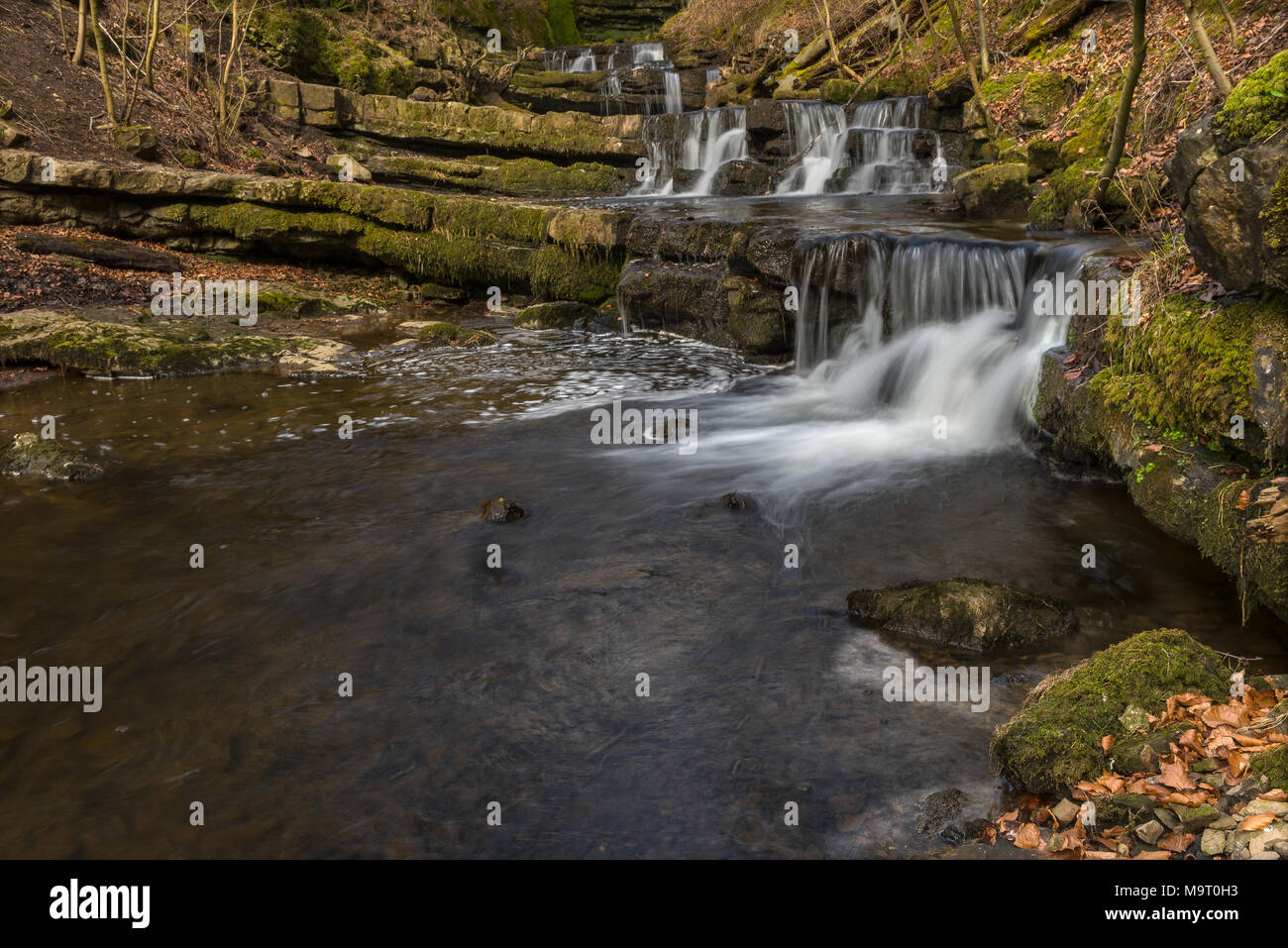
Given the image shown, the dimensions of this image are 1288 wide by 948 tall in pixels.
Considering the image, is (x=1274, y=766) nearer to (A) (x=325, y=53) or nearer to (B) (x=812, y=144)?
(B) (x=812, y=144)

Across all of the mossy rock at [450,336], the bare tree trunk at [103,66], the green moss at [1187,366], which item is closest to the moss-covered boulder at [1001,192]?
the green moss at [1187,366]

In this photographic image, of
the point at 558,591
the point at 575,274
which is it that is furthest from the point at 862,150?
the point at 558,591

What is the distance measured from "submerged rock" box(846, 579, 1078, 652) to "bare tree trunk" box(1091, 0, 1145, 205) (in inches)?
187

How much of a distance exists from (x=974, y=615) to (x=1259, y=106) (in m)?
3.13

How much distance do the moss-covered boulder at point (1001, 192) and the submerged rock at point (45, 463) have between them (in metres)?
11.7

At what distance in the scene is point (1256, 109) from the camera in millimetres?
4672

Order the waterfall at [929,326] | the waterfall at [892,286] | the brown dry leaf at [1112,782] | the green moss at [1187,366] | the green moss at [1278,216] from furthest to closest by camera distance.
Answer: the waterfall at [892,286] → the waterfall at [929,326] → the green moss at [1187,366] → the green moss at [1278,216] → the brown dry leaf at [1112,782]

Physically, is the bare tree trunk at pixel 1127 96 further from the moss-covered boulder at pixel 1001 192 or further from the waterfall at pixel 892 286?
the moss-covered boulder at pixel 1001 192

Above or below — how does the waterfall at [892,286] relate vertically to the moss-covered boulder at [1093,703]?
above

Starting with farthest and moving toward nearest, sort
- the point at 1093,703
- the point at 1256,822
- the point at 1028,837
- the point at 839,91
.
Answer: the point at 839,91
the point at 1093,703
the point at 1028,837
the point at 1256,822

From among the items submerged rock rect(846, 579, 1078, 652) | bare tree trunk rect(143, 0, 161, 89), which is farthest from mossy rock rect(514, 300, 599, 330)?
submerged rock rect(846, 579, 1078, 652)

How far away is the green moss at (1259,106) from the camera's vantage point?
4.58 meters

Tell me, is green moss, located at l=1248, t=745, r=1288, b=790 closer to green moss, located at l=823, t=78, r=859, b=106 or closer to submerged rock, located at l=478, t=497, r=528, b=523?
submerged rock, located at l=478, t=497, r=528, b=523
